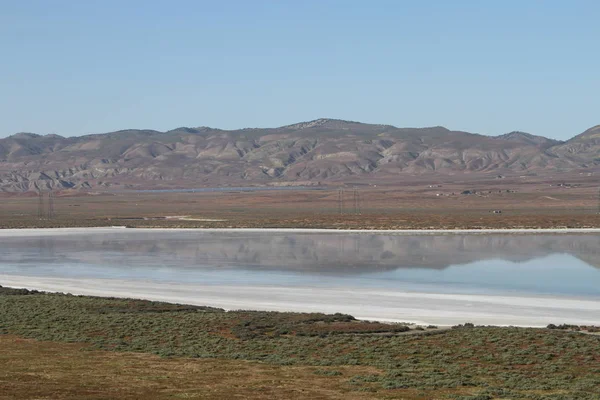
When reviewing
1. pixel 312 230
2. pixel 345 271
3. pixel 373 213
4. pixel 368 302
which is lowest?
pixel 368 302

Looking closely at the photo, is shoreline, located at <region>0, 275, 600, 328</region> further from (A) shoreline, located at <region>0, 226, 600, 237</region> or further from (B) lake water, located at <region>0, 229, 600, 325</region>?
(A) shoreline, located at <region>0, 226, 600, 237</region>

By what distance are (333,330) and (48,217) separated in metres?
104

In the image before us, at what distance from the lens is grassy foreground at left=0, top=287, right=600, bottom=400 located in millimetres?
24328

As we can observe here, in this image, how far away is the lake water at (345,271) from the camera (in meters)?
42.8

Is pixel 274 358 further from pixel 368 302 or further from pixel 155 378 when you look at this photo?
pixel 368 302

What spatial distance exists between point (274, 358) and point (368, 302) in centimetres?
1473

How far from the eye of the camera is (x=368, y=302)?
144 ft

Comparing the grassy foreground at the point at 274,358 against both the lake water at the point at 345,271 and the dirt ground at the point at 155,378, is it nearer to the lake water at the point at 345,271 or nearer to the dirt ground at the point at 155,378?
the dirt ground at the point at 155,378

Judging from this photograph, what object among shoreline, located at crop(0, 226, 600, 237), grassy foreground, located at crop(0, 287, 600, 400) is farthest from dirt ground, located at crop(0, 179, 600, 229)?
grassy foreground, located at crop(0, 287, 600, 400)

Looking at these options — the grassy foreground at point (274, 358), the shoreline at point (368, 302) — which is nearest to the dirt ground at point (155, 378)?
the grassy foreground at point (274, 358)

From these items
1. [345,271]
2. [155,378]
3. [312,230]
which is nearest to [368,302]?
[345,271]

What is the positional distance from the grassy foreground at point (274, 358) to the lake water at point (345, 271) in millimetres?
5354

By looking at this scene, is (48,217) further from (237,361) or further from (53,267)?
(237,361)

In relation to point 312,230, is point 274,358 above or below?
below
